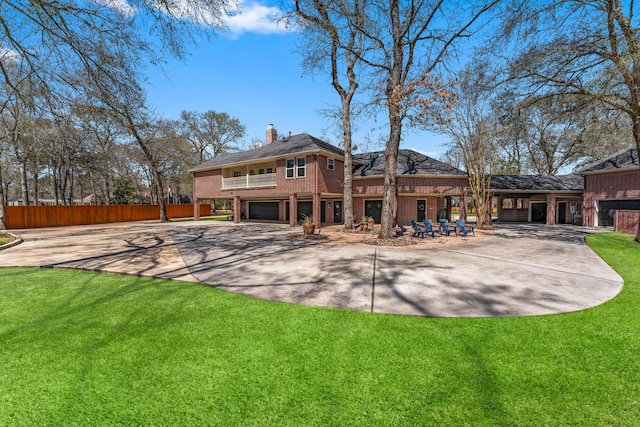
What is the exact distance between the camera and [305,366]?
3023mm

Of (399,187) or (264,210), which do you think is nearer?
(399,187)

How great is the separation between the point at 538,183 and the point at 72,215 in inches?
1604

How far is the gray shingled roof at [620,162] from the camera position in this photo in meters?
18.7

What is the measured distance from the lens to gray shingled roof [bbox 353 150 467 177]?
22391 mm

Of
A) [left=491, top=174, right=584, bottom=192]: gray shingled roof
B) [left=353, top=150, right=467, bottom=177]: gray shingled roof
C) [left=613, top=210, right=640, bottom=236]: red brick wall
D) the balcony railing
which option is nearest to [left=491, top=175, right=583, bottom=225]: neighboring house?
[left=491, top=174, right=584, bottom=192]: gray shingled roof

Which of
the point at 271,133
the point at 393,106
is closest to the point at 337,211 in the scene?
the point at 271,133

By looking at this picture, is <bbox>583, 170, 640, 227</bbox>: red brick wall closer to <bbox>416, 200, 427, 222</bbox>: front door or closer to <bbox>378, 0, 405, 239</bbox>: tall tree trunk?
<bbox>416, 200, 427, 222</bbox>: front door

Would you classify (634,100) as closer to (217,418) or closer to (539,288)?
(539,288)

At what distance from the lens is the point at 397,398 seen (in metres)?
2.54

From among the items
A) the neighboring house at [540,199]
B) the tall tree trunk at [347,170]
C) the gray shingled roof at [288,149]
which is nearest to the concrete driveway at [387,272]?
the tall tree trunk at [347,170]

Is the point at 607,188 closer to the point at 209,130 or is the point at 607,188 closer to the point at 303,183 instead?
the point at 303,183

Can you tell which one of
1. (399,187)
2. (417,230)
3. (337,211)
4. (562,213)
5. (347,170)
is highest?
(347,170)

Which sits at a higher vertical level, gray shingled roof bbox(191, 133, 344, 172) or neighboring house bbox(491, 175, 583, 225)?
gray shingled roof bbox(191, 133, 344, 172)

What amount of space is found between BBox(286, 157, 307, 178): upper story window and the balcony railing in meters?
1.65
